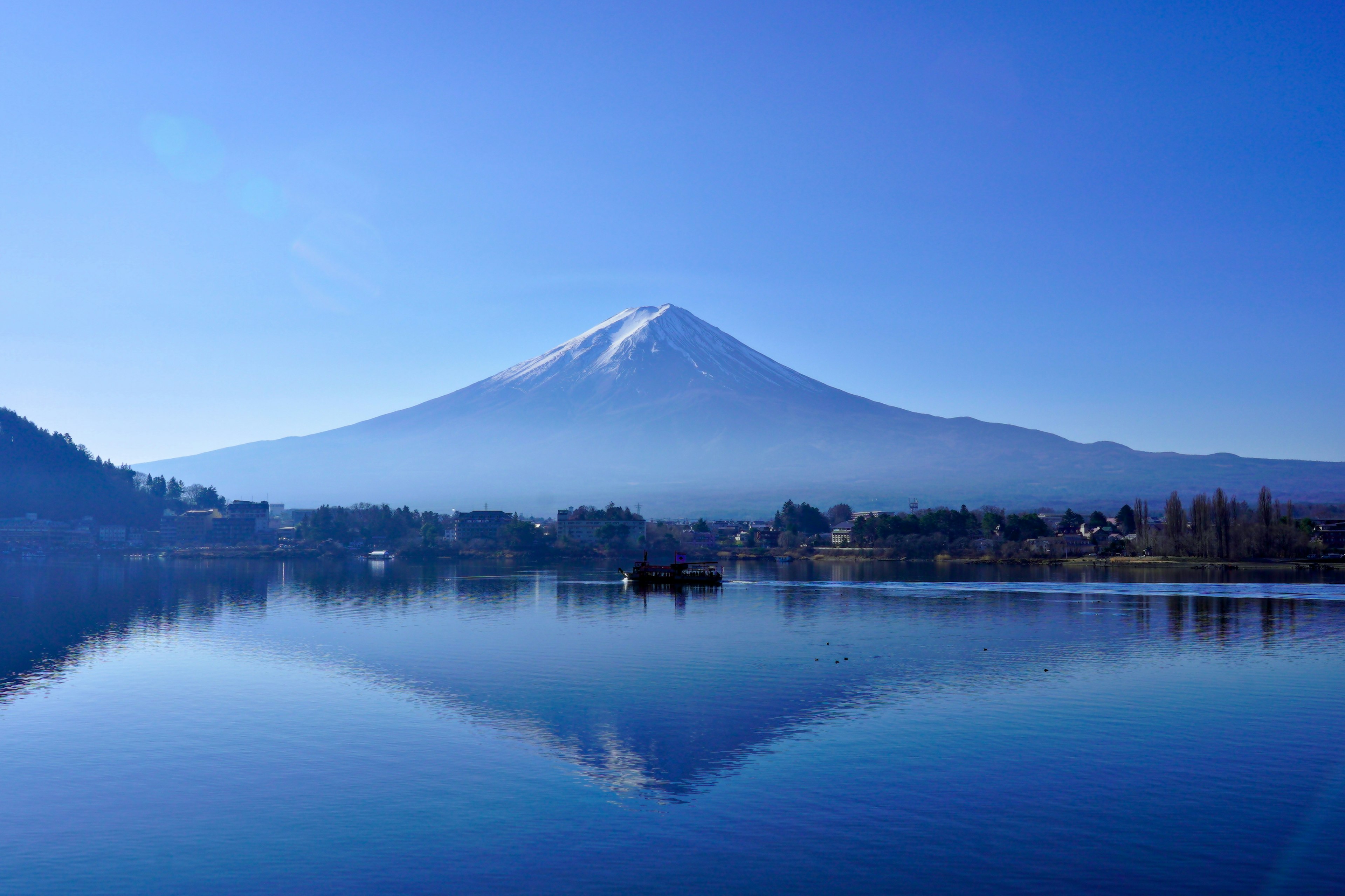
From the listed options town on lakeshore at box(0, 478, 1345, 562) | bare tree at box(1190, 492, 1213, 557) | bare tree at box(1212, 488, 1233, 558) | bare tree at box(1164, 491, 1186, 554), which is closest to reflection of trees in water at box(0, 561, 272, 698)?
town on lakeshore at box(0, 478, 1345, 562)

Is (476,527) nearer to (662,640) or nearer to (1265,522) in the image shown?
(1265,522)

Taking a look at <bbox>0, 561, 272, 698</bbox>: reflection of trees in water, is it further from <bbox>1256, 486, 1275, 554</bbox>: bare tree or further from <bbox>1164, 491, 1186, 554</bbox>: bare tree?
<bbox>1256, 486, 1275, 554</bbox>: bare tree

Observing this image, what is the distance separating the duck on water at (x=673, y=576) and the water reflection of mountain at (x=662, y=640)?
16.8ft

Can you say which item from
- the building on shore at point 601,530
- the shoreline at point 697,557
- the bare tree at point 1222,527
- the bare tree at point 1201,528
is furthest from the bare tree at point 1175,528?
the building on shore at point 601,530

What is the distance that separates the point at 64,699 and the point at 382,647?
1515cm

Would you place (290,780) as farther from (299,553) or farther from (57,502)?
(57,502)

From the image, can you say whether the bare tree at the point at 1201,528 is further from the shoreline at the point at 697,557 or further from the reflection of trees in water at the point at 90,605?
the reflection of trees in water at the point at 90,605

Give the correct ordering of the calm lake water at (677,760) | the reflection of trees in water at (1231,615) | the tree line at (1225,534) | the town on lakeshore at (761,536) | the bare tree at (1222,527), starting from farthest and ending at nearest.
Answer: the town on lakeshore at (761,536), the tree line at (1225,534), the bare tree at (1222,527), the reflection of trees in water at (1231,615), the calm lake water at (677,760)

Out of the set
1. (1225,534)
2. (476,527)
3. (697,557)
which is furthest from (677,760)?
(476,527)

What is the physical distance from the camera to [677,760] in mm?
24000

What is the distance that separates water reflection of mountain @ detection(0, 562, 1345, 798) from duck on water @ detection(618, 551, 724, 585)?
5.13m

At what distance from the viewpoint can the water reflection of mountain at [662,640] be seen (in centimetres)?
2853

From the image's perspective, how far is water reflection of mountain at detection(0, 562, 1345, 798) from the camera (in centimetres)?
→ 2853

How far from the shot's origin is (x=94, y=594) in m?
79.2
